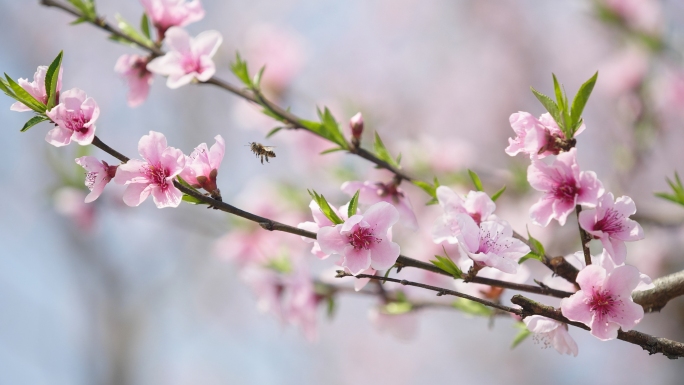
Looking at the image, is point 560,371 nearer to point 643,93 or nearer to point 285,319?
point 643,93

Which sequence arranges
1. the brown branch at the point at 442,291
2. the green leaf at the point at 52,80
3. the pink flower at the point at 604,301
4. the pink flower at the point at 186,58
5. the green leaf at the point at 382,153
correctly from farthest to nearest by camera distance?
the green leaf at the point at 382,153
the pink flower at the point at 186,58
the green leaf at the point at 52,80
the pink flower at the point at 604,301
the brown branch at the point at 442,291

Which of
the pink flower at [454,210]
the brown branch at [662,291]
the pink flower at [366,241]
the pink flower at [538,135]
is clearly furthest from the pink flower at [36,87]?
the brown branch at [662,291]

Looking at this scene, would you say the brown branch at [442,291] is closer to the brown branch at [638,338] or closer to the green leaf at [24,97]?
the brown branch at [638,338]

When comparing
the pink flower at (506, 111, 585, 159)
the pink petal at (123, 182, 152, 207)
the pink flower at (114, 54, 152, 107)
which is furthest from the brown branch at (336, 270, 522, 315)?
the pink flower at (114, 54, 152, 107)

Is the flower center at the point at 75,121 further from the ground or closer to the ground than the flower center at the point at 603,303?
further from the ground

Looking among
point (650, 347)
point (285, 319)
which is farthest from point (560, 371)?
point (650, 347)

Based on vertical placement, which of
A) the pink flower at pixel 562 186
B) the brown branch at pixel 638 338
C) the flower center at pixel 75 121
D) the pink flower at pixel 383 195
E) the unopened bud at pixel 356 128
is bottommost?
the brown branch at pixel 638 338
